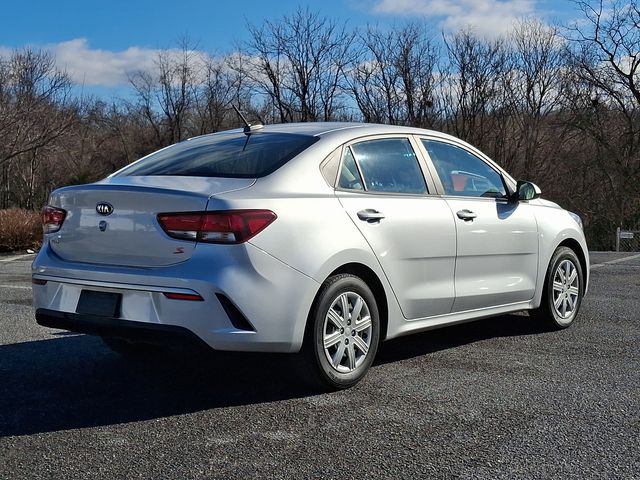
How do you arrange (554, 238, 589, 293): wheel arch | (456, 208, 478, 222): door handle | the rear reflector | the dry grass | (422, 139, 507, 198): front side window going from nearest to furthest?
1. the rear reflector
2. (456, 208, 478, 222): door handle
3. (422, 139, 507, 198): front side window
4. (554, 238, 589, 293): wheel arch
5. the dry grass

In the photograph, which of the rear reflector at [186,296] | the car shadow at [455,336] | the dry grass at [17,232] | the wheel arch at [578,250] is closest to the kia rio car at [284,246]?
the rear reflector at [186,296]

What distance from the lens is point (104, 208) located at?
4.00 meters

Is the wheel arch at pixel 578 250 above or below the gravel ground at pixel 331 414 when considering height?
above

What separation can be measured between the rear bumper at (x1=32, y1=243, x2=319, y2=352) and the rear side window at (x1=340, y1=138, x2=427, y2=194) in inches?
38.5

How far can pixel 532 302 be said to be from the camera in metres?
5.88

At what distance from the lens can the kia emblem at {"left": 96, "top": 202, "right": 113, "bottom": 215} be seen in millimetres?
3986

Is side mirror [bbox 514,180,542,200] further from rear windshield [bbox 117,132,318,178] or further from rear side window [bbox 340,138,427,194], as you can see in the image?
rear windshield [bbox 117,132,318,178]

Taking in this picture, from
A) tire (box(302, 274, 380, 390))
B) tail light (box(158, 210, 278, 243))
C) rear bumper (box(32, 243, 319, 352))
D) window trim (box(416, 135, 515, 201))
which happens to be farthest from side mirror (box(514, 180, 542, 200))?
tail light (box(158, 210, 278, 243))

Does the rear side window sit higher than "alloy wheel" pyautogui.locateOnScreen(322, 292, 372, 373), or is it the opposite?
the rear side window

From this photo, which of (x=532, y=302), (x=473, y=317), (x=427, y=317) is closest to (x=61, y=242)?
(x=427, y=317)

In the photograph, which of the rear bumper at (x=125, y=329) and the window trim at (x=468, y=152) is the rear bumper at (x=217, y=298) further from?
the window trim at (x=468, y=152)

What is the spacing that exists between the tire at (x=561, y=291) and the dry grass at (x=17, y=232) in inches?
542

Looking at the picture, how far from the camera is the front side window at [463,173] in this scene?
5234 mm

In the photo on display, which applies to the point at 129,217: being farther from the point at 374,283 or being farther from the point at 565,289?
the point at 565,289
